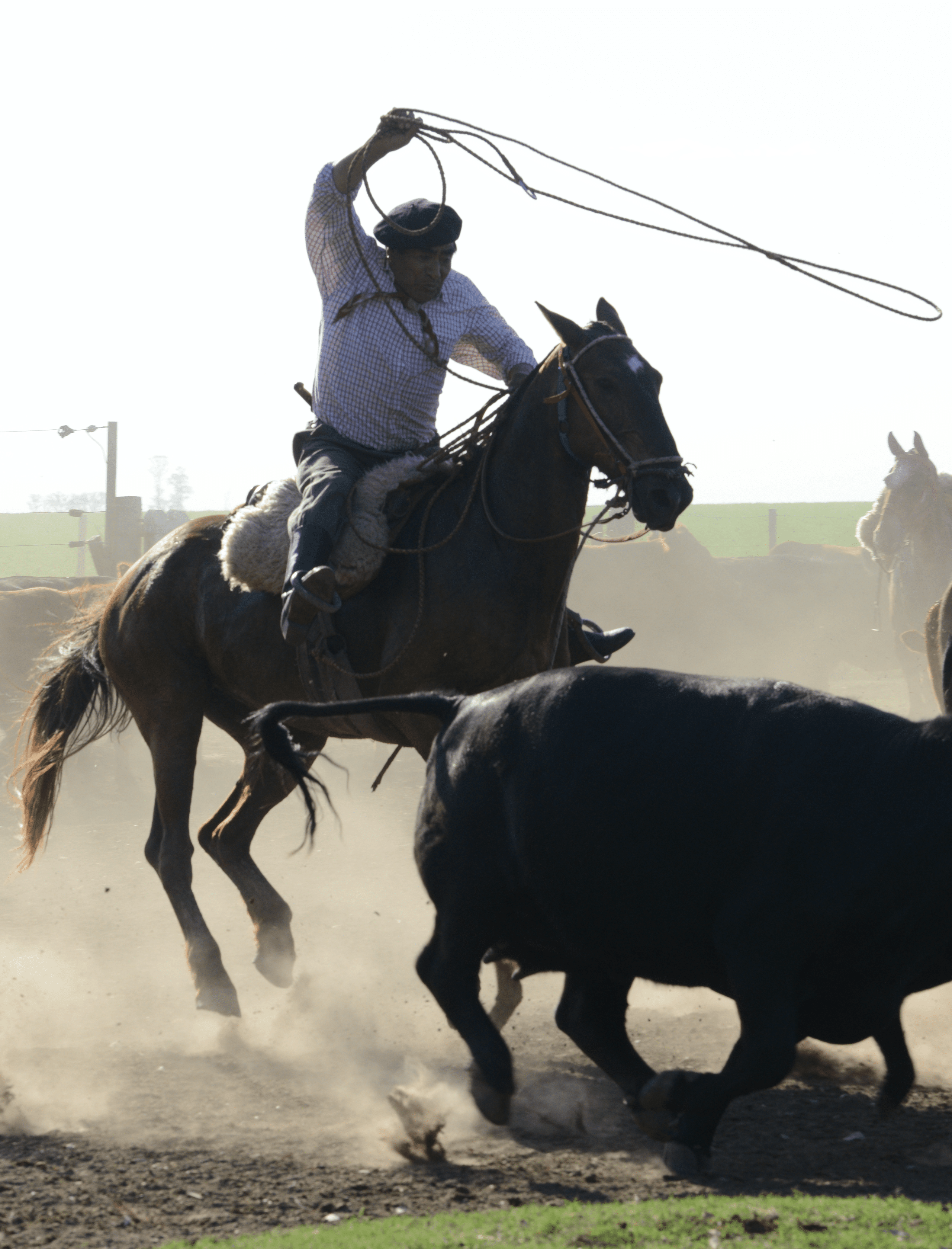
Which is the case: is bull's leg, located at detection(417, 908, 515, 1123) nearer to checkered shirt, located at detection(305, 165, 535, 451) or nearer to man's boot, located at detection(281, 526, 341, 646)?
man's boot, located at detection(281, 526, 341, 646)

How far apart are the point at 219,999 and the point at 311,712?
2089 millimetres

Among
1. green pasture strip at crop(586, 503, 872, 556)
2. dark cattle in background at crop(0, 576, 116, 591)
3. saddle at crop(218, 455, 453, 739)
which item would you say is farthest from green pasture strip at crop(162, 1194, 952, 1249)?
green pasture strip at crop(586, 503, 872, 556)

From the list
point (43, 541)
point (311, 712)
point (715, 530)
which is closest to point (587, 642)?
point (311, 712)

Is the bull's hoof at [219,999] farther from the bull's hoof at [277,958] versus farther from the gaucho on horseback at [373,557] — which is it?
the bull's hoof at [277,958]

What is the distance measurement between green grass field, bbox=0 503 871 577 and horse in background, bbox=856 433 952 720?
98.4ft

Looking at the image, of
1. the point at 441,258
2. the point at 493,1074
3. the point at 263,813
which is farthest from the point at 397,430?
the point at 493,1074

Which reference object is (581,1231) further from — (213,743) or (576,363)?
(213,743)

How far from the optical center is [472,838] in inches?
134

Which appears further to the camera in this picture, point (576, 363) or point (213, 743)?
point (213, 743)

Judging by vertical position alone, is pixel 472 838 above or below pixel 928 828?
below

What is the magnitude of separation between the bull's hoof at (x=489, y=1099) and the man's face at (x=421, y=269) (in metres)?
3.41

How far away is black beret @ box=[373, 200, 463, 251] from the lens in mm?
5398

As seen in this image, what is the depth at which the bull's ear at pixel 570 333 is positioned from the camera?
15.8ft

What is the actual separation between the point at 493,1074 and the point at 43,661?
15.3 ft
